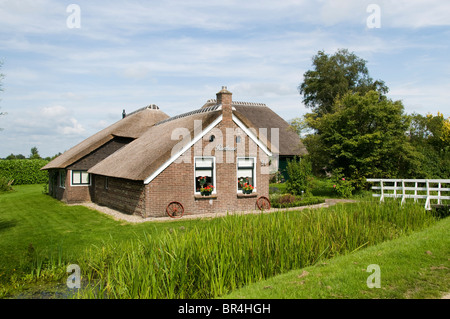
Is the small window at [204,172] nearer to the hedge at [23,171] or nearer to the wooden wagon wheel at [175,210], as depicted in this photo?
the wooden wagon wheel at [175,210]

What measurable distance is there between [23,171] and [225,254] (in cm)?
3747

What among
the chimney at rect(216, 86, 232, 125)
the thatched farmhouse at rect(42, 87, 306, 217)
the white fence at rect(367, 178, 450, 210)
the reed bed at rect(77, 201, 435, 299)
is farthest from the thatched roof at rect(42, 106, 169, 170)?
the white fence at rect(367, 178, 450, 210)

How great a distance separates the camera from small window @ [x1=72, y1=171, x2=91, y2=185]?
21.9 meters

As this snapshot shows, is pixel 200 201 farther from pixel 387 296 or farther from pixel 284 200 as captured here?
pixel 387 296

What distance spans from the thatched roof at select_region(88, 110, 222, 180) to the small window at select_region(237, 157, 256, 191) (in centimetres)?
250

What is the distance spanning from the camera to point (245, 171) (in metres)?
17.3

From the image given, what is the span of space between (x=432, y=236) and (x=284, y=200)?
10.6m

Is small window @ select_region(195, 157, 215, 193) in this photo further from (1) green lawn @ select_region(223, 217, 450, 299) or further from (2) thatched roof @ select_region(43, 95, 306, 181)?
(1) green lawn @ select_region(223, 217, 450, 299)

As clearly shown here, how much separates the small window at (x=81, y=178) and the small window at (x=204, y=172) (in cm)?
934

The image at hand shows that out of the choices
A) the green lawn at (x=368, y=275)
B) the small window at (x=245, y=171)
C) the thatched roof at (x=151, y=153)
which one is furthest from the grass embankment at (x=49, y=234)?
the small window at (x=245, y=171)

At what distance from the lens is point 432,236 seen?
836 cm

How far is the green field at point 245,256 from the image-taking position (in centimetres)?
571

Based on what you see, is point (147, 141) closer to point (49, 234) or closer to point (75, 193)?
point (75, 193)

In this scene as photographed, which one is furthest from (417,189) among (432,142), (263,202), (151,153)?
(432,142)
